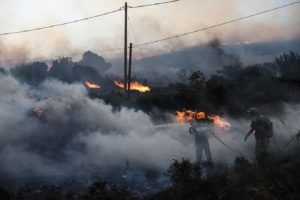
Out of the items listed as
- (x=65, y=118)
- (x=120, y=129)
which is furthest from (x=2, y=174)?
(x=120, y=129)

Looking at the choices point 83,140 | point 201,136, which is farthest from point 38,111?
point 201,136

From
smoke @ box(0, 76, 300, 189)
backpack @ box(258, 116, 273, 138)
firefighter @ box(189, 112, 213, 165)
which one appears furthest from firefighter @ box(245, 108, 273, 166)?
smoke @ box(0, 76, 300, 189)

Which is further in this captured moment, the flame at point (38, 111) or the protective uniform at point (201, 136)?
the flame at point (38, 111)

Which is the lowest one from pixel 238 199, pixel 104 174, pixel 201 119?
pixel 104 174

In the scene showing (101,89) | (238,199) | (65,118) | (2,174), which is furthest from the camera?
(101,89)

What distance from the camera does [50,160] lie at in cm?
1386

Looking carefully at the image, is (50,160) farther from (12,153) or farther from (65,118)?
(65,118)

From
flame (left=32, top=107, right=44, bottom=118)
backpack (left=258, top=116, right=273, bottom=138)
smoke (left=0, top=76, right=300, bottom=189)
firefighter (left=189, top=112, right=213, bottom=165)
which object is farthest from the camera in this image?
flame (left=32, top=107, right=44, bottom=118)

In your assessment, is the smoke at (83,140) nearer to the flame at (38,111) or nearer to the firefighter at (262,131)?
the flame at (38,111)

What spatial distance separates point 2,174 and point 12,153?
189cm

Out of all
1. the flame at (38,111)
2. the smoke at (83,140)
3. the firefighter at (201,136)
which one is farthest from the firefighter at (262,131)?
the flame at (38,111)

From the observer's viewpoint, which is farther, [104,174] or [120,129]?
[120,129]

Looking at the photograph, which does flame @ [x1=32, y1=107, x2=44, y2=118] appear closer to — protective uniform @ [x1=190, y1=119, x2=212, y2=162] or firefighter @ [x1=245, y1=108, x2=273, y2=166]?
protective uniform @ [x1=190, y1=119, x2=212, y2=162]

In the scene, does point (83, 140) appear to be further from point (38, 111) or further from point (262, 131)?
point (262, 131)
